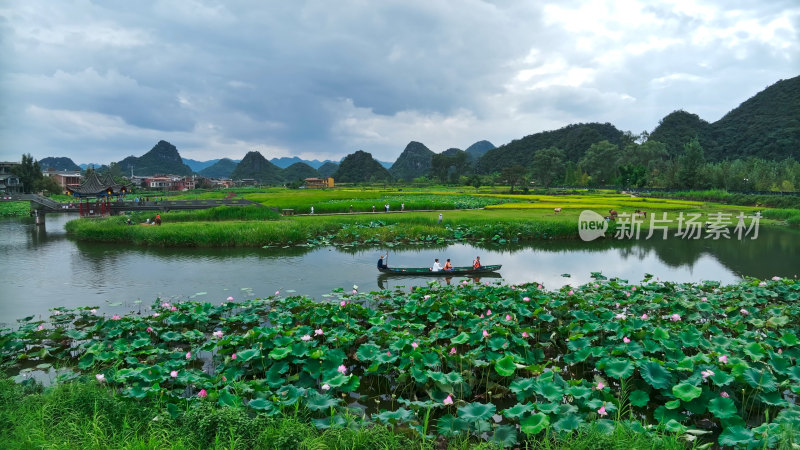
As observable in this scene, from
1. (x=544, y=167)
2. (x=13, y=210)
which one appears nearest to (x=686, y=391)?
(x=13, y=210)

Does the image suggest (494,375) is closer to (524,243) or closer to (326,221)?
(524,243)

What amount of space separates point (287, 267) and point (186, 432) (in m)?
11.4

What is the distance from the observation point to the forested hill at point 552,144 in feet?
323

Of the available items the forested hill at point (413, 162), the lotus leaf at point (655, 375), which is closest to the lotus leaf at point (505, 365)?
the lotus leaf at point (655, 375)

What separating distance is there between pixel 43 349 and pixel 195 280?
6.70 m

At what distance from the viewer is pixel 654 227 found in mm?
25375

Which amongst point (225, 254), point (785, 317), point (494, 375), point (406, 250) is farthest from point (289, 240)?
point (785, 317)

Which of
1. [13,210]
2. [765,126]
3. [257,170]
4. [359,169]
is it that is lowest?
[13,210]

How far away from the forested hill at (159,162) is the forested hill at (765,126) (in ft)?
541

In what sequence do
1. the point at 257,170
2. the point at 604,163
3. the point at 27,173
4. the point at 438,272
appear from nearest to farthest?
the point at 438,272 → the point at 27,173 → the point at 604,163 → the point at 257,170

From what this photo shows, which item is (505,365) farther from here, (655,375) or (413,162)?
(413,162)

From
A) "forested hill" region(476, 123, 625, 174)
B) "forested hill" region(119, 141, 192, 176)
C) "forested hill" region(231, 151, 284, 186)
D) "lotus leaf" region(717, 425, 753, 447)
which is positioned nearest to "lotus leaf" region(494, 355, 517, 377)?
"lotus leaf" region(717, 425, 753, 447)

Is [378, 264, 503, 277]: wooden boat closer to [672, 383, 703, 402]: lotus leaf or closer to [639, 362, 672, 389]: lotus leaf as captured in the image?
[639, 362, 672, 389]: lotus leaf

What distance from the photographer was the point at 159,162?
532 ft
